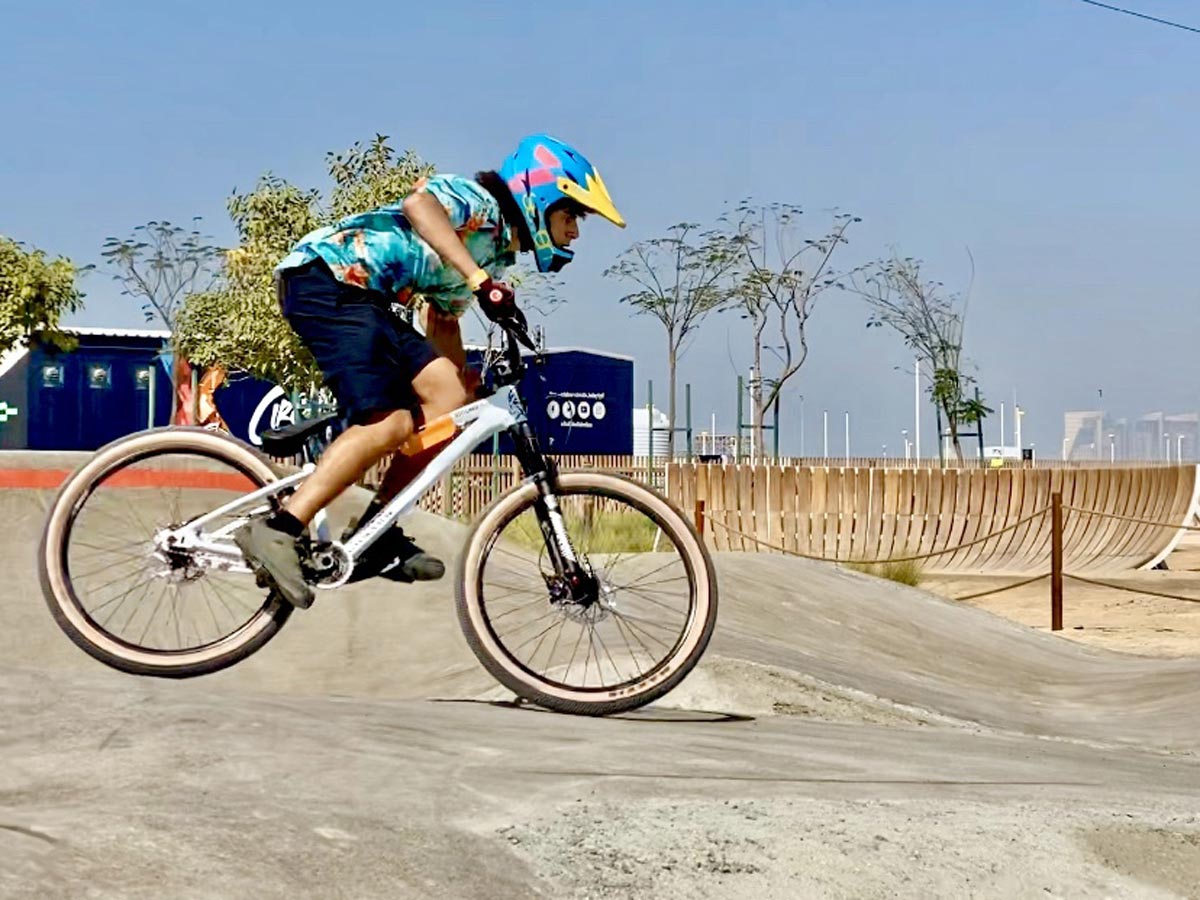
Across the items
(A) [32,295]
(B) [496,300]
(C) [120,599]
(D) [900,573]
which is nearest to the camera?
(B) [496,300]

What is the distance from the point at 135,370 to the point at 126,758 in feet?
121

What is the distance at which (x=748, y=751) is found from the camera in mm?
4500

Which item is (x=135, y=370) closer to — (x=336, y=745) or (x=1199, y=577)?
(x=1199, y=577)

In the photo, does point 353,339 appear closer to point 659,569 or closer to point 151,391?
point 659,569

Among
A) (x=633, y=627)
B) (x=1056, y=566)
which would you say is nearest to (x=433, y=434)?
(x=633, y=627)

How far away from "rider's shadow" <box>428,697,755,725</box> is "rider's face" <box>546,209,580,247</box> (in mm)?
1444

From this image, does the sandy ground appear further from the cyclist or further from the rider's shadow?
the cyclist

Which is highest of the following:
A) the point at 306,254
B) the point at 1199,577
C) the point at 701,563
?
the point at 306,254

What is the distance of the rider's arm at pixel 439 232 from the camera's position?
4.56 meters

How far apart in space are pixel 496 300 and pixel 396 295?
0.46 m

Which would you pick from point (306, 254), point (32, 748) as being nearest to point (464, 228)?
point (306, 254)

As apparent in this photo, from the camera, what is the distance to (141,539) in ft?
16.5

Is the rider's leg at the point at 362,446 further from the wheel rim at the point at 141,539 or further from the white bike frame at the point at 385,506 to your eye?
the wheel rim at the point at 141,539

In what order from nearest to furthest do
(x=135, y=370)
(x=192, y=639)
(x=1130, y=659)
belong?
(x=192, y=639)
(x=1130, y=659)
(x=135, y=370)
